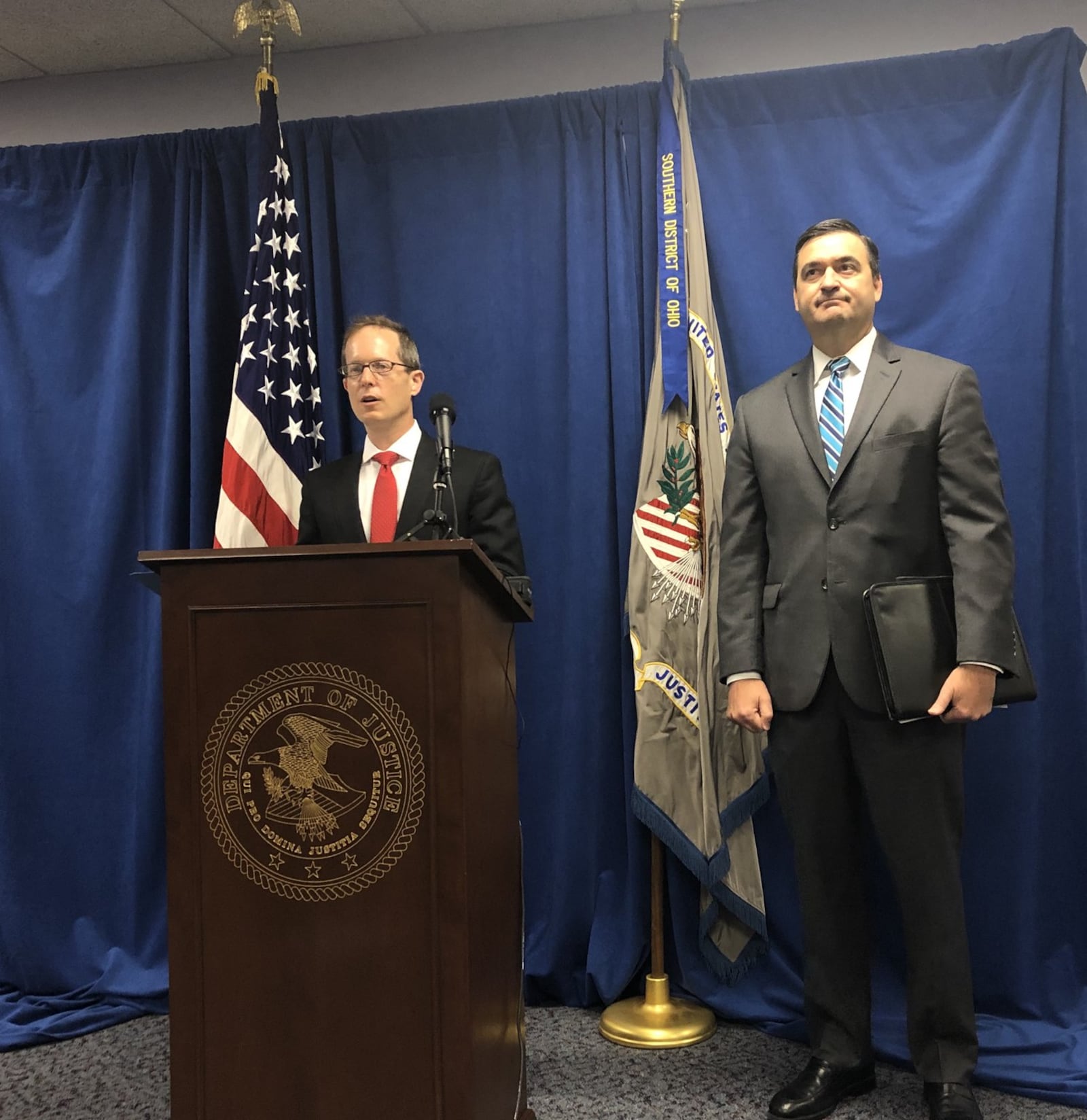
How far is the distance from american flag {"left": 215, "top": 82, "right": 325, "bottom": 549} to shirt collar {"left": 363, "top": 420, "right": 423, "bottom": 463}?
1.67ft

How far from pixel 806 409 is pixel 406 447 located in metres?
0.93

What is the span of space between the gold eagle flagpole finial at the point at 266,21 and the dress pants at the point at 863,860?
7.43ft

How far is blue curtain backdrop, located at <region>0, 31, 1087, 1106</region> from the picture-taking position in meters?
3.01

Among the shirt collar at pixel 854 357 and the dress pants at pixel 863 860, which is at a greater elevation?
the shirt collar at pixel 854 357

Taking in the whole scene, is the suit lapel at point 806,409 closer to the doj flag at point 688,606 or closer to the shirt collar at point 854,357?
the shirt collar at point 854,357

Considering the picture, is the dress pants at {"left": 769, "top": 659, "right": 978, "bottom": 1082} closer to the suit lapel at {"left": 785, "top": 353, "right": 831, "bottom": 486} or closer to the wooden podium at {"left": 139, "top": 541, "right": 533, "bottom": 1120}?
the suit lapel at {"left": 785, "top": 353, "right": 831, "bottom": 486}

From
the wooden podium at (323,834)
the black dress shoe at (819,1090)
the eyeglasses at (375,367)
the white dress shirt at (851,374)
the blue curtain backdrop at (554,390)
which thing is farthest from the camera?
the blue curtain backdrop at (554,390)

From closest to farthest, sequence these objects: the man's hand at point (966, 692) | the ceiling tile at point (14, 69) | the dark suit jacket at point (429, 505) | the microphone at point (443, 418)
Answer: the microphone at point (443, 418) < the man's hand at point (966, 692) < the dark suit jacket at point (429, 505) < the ceiling tile at point (14, 69)

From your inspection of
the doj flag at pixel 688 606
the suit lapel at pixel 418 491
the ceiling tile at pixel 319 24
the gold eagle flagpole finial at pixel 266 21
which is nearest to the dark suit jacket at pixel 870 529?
the doj flag at pixel 688 606

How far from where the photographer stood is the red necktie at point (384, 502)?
261 cm

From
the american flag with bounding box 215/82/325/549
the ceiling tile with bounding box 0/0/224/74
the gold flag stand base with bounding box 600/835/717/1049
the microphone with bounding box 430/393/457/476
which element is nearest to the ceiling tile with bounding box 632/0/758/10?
the american flag with bounding box 215/82/325/549

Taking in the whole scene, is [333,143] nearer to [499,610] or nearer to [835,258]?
[835,258]

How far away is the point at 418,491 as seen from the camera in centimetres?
259

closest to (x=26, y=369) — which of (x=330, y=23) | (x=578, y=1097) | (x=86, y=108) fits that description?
(x=86, y=108)
